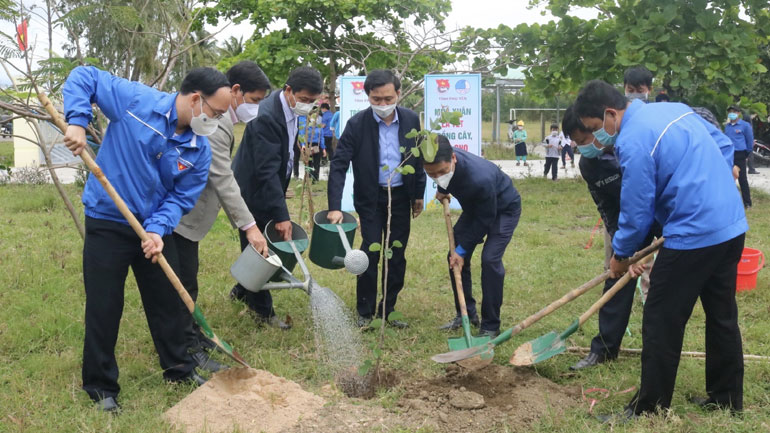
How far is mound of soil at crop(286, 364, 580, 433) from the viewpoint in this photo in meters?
3.28

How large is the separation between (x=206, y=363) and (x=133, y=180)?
49.6 inches

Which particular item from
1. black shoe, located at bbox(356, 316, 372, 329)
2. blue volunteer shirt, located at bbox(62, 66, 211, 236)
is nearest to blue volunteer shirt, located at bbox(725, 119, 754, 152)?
black shoe, located at bbox(356, 316, 372, 329)

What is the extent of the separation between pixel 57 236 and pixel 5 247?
2.15ft

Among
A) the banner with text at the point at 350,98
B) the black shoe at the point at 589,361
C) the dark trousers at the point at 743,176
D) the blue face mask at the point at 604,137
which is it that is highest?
the banner with text at the point at 350,98

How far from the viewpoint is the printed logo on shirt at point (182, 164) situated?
132 inches

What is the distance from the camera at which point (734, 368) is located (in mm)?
3254

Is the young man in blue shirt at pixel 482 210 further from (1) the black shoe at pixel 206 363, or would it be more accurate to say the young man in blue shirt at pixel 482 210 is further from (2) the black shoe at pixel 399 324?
(1) the black shoe at pixel 206 363

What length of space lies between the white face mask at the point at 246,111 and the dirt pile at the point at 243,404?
1541mm

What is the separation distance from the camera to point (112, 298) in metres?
3.29

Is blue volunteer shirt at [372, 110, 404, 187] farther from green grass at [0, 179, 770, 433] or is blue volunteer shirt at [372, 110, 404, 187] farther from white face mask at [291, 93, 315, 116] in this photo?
green grass at [0, 179, 770, 433]

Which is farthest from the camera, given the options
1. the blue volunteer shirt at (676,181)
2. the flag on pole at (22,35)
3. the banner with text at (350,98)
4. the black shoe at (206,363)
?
the banner with text at (350,98)

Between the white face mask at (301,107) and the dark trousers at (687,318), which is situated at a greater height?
the white face mask at (301,107)

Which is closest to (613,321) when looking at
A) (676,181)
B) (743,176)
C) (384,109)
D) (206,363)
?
(676,181)

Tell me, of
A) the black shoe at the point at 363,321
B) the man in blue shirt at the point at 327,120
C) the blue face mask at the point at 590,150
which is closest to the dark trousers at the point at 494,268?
the black shoe at the point at 363,321
